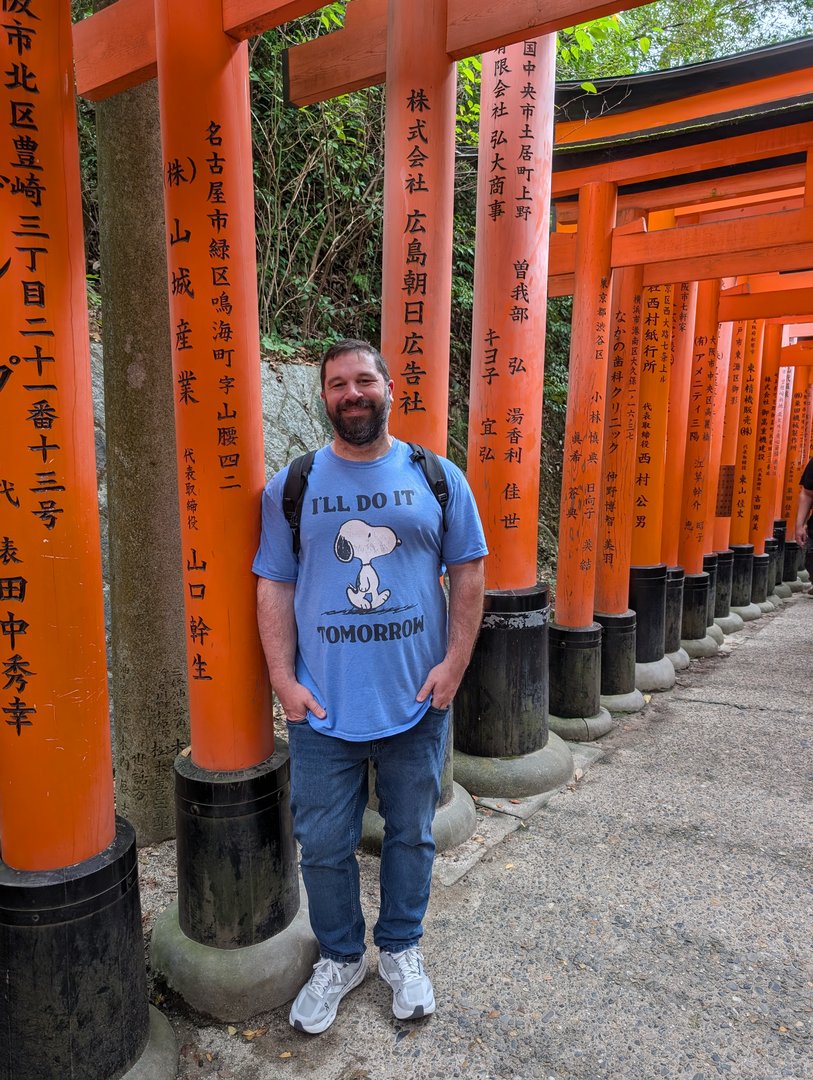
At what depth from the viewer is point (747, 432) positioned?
955 centimetres

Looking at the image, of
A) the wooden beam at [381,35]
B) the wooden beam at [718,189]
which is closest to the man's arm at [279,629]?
the wooden beam at [381,35]

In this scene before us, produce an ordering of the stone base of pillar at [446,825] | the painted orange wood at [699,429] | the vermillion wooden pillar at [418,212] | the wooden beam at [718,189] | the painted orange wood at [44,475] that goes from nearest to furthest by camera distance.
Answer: the painted orange wood at [44,475]
the vermillion wooden pillar at [418,212]
the stone base of pillar at [446,825]
the wooden beam at [718,189]
the painted orange wood at [699,429]

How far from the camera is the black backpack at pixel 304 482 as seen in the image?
224cm

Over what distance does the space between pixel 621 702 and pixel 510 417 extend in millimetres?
2708

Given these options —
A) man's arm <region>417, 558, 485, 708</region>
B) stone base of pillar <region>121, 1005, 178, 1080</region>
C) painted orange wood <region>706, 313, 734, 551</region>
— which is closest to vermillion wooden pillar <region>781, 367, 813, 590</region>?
painted orange wood <region>706, 313, 734, 551</region>

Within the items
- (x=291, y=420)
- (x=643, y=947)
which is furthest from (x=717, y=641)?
(x=643, y=947)

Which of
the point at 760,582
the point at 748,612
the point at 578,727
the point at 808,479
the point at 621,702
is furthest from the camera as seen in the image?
the point at 760,582

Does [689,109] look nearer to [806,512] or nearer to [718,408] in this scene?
[718,408]

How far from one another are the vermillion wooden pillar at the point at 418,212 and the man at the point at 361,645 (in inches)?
38.0

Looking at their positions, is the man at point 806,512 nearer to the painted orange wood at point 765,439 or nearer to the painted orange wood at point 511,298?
the painted orange wood at point 765,439

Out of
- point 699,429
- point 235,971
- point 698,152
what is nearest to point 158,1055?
point 235,971

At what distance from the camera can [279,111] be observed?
7441mm

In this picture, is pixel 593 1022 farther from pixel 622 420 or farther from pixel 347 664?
pixel 622 420

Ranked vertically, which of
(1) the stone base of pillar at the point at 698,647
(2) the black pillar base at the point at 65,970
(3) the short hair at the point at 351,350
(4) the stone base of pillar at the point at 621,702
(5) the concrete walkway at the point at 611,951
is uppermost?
(3) the short hair at the point at 351,350
